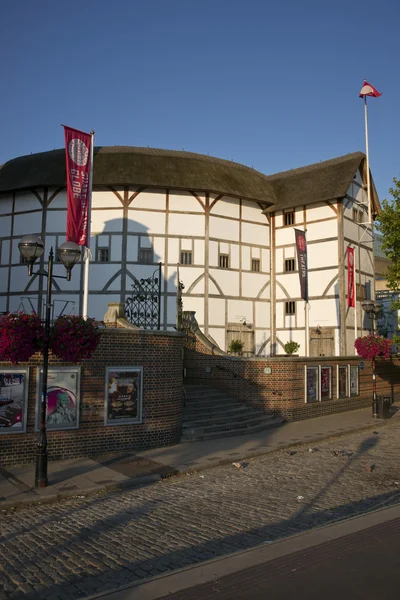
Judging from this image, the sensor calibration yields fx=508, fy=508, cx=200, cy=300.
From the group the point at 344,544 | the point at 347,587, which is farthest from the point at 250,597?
the point at 344,544

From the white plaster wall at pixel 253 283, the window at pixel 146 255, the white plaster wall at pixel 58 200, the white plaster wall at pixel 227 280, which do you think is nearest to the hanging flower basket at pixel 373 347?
Result: the white plaster wall at pixel 227 280

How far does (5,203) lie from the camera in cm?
2944

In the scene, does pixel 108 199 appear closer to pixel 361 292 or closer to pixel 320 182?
pixel 320 182

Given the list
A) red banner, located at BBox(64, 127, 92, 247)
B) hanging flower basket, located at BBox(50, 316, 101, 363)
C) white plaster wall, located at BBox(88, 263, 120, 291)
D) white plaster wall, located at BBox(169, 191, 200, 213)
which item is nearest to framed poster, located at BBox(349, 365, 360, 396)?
red banner, located at BBox(64, 127, 92, 247)

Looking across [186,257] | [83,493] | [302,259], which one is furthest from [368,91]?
[83,493]

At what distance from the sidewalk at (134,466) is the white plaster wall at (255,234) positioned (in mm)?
16202

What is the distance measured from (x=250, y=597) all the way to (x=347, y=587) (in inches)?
39.3

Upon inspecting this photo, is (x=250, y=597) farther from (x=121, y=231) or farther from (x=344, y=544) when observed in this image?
(x=121, y=231)

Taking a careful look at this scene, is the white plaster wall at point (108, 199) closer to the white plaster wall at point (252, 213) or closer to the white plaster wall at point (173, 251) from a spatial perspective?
the white plaster wall at point (173, 251)

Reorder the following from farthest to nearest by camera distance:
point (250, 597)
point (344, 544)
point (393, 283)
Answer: point (393, 283), point (344, 544), point (250, 597)

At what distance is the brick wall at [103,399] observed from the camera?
35.7 feet

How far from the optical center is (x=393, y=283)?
22.3 m

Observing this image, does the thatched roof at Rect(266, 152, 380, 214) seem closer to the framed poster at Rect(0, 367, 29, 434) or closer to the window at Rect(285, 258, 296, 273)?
the window at Rect(285, 258, 296, 273)

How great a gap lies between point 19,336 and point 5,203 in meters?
22.4
